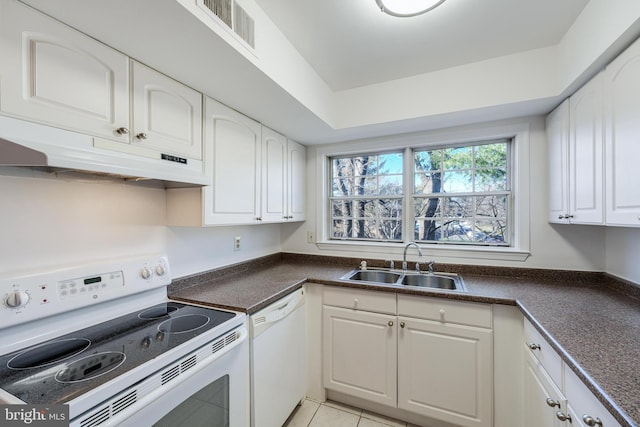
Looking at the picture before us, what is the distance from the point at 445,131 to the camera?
2.16 m

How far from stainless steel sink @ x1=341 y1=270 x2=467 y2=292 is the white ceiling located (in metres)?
1.50

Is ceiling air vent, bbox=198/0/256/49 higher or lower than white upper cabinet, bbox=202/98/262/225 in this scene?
higher

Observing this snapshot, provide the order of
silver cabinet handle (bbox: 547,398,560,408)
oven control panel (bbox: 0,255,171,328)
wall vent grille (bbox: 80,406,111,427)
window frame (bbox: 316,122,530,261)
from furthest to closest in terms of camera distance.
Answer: window frame (bbox: 316,122,530,261)
silver cabinet handle (bbox: 547,398,560,408)
oven control panel (bbox: 0,255,171,328)
wall vent grille (bbox: 80,406,111,427)


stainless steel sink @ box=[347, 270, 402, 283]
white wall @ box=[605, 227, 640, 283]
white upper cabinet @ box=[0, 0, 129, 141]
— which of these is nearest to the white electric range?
white upper cabinet @ box=[0, 0, 129, 141]

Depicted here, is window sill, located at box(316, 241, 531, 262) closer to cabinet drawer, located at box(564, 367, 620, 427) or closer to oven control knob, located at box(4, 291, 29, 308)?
cabinet drawer, located at box(564, 367, 620, 427)

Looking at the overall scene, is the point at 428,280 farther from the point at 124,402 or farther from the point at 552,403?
the point at 124,402

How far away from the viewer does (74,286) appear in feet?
3.54

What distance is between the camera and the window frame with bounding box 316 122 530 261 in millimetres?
1955

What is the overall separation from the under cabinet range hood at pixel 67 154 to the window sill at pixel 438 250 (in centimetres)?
155

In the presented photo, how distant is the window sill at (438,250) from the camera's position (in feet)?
6.47

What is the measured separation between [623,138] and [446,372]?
4.83ft

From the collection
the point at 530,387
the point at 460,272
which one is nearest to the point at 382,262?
the point at 460,272

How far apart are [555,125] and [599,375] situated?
160 cm

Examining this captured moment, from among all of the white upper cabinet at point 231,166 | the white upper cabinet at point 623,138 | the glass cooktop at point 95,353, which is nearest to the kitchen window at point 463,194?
the white upper cabinet at point 623,138
